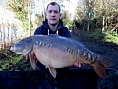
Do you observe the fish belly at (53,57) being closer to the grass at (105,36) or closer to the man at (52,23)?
the man at (52,23)

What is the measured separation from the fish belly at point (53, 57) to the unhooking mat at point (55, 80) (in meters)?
0.52

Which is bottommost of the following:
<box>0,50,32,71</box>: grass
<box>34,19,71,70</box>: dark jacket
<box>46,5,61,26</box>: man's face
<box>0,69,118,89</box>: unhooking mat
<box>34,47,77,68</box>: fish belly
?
<box>0,50,32,71</box>: grass

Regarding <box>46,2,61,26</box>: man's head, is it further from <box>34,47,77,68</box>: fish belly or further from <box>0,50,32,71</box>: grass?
<box>0,50,32,71</box>: grass

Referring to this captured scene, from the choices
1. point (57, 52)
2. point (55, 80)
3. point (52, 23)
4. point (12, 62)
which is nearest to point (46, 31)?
point (52, 23)

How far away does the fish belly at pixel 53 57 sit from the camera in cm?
191

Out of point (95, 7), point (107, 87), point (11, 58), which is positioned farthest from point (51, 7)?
point (95, 7)

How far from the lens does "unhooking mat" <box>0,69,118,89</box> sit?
2.44 m

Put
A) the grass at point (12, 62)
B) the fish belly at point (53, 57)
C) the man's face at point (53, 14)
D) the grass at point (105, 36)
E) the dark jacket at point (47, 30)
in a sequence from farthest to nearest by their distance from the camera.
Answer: the grass at point (105, 36), the grass at point (12, 62), the dark jacket at point (47, 30), the man's face at point (53, 14), the fish belly at point (53, 57)

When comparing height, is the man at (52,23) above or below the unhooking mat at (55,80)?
above

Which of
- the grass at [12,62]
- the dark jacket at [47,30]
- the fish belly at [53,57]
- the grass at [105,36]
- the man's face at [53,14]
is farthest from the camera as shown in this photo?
the grass at [105,36]

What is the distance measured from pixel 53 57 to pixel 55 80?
24.7 inches

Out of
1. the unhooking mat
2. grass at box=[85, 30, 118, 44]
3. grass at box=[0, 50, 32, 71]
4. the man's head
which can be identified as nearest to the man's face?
the man's head

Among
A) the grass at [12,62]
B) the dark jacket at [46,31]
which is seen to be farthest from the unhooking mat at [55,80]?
the grass at [12,62]

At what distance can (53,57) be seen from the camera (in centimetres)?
191
